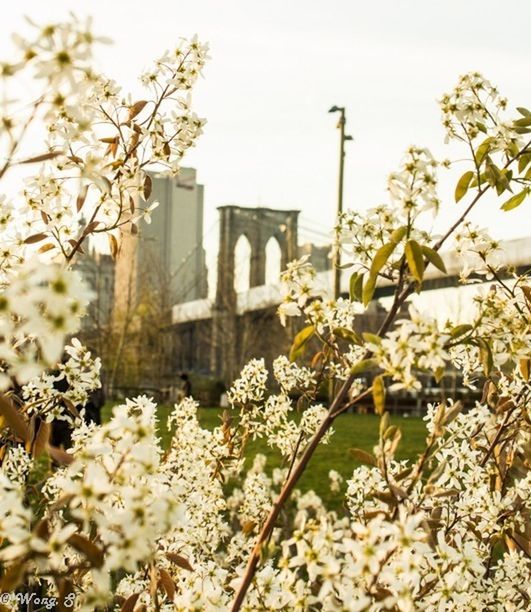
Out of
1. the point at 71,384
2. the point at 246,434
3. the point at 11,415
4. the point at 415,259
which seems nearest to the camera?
the point at 11,415

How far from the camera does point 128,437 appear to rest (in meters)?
1.11

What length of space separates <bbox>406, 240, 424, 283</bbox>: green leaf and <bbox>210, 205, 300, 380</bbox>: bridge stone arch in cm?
2291

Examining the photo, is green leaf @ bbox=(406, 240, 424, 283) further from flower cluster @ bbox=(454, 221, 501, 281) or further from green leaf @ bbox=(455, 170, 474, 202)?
flower cluster @ bbox=(454, 221, 501, 281)

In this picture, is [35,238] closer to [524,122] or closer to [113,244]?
[113,244]

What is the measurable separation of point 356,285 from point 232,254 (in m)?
31.0

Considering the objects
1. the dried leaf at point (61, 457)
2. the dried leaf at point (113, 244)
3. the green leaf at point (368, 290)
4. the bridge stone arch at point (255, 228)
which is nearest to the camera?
the dried leaf at point (61, 457)

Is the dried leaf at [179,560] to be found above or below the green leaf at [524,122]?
below

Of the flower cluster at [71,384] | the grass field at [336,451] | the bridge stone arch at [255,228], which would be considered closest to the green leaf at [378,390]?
the flower cluster at [71,384]

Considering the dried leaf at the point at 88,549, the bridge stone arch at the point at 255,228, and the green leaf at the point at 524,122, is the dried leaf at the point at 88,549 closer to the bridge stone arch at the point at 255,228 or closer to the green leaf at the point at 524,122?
the green leaf at the point at 524,122

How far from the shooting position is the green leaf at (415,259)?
1.43 meters

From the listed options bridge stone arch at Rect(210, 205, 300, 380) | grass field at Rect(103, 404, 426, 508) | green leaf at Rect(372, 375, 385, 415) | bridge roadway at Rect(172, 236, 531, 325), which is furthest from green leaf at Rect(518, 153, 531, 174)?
bridge stone arch at Rect(210, 205, 300, 380)

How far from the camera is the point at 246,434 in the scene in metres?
3.10

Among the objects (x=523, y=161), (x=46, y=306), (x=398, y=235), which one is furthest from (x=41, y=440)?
(x=523, y=161)

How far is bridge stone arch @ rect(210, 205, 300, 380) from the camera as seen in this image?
2789cm
